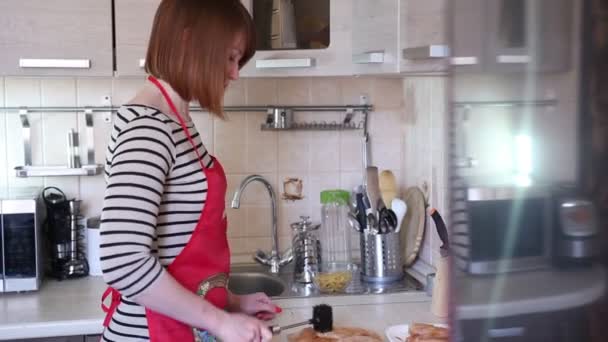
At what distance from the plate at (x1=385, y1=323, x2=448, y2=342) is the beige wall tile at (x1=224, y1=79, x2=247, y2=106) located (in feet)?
3.25

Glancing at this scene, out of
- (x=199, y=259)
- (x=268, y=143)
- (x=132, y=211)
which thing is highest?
(x=268, y=143)

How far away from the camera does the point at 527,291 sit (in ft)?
1.11

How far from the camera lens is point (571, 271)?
1.08ft

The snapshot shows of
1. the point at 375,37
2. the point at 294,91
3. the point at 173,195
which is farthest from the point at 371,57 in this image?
the point at 173,195

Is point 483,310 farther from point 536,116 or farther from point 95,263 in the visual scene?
point 95,263

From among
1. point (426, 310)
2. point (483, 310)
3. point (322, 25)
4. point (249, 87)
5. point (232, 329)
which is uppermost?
point (322, 25)

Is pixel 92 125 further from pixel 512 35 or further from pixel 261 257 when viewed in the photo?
pixel 512 35

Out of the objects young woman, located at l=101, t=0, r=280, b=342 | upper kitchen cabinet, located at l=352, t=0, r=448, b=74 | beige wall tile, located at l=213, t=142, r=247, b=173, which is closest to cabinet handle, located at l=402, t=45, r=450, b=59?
upper kitchen cabinet, located at l=352, t=0, r=448, b=74

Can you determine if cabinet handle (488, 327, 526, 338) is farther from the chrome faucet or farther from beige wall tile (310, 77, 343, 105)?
beige wall tile (310, 77, 343, 105)

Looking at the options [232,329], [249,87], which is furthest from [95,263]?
[232,329]

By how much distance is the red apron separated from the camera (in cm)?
130

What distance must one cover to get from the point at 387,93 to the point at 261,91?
430mm

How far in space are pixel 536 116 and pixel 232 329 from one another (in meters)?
0.98

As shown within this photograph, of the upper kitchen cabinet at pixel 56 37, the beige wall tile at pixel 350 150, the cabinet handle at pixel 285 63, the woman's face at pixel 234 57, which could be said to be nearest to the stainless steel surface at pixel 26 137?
A: the upper kitchen cabinet at pixel 56 37
